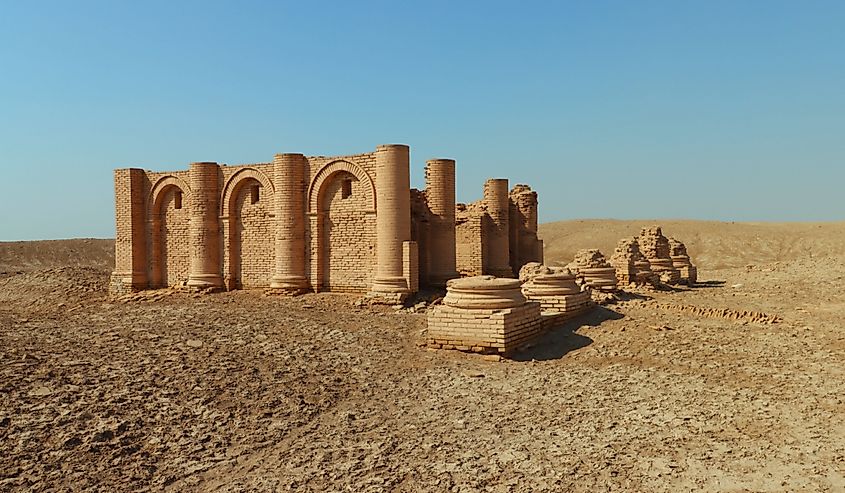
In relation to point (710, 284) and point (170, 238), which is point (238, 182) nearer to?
point (170, 238)

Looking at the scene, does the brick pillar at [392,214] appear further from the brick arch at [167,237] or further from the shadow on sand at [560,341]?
the brick arch at [167,237]

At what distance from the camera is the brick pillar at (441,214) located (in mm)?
17125

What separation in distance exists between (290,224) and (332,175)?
183cm

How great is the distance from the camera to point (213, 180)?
18609mm

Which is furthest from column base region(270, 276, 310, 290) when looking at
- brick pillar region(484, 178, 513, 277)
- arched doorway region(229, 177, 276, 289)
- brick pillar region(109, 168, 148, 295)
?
brick pillar region(109, 168, 148, 295)

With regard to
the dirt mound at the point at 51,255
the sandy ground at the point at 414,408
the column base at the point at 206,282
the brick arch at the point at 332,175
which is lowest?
the sandy ground at the point at 414,408

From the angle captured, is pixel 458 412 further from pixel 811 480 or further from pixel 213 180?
pixel 213 180

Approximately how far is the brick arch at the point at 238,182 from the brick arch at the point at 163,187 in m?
1.64

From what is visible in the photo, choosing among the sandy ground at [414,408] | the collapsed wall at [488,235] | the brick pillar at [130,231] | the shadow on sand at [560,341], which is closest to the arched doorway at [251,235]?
the brick pillar at [130,231]

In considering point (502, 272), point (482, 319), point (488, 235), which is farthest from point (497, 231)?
point (482, 319)

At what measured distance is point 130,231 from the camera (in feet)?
64.7

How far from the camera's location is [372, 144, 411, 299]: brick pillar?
1538cm

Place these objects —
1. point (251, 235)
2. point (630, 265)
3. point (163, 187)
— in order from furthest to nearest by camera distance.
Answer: point (163, 187) < point (630, 265) < point (251, 235)

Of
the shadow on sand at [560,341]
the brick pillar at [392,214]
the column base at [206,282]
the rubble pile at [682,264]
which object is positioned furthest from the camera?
the rubble pile at [682,264]
